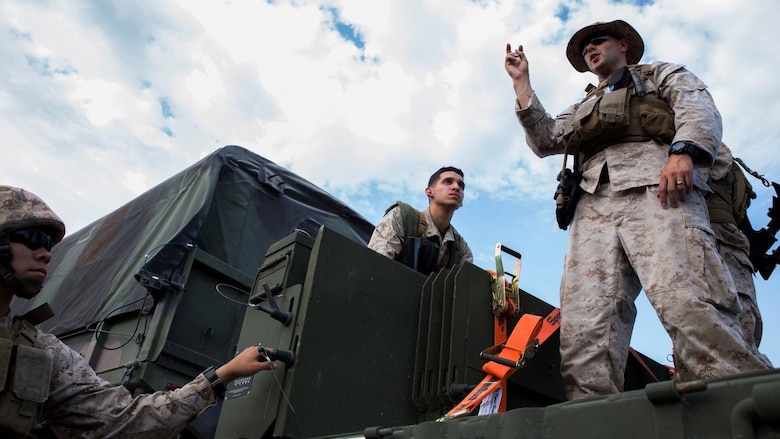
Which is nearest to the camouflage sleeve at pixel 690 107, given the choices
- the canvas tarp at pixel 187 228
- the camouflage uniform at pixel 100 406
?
the camouflage uniform at pixel 100 406

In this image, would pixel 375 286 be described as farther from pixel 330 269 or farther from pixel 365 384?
pixel 365 384

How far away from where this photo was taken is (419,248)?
3693mm

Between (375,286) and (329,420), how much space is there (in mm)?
590

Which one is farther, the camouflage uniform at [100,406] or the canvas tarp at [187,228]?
the canvas tarp at [187,228]

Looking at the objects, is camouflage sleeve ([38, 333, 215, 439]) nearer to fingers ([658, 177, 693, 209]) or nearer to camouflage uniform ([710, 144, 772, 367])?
fingers ([658, 177, 693, 209])

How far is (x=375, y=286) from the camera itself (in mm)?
2648

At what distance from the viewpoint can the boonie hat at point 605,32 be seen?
300 centimetres

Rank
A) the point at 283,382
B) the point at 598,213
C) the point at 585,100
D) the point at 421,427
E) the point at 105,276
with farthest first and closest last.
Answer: the point at 105,276, the point at 585,100, the point at 598,213, the point at 283,382, the point at 421,427

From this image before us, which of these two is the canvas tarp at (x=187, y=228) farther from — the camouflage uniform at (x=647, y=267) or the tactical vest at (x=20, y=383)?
the camouflage uniform at (x=647, y=267)

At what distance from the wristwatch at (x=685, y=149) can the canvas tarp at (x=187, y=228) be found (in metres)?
3.38

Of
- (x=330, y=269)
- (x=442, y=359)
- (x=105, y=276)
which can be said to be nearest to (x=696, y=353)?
(x=442, y=359)

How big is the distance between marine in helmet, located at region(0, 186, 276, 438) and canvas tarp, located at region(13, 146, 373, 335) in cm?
212

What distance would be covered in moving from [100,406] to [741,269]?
292 centimetres

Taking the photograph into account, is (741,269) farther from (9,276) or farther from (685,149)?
(9,276)
